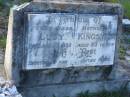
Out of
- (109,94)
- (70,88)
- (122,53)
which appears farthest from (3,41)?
(122,53)

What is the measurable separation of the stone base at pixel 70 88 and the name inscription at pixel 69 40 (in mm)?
314

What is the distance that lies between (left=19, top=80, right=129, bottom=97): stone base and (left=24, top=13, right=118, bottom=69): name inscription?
314mm

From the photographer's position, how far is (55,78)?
555 cm

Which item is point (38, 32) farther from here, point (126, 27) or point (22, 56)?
point (126, 27)

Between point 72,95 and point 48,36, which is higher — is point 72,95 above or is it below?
below

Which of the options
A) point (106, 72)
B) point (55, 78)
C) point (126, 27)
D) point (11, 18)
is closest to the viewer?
point (11, 18)

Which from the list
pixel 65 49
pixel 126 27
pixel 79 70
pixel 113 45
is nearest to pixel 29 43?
pixel 65 49

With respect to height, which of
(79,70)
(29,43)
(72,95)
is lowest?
(72,95)

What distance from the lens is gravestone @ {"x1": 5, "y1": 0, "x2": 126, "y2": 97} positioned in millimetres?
5168

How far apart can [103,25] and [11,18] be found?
1.27m

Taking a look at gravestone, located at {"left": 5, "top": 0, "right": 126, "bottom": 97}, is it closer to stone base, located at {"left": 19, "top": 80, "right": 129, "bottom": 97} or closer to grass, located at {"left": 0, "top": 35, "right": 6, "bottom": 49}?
stone base, located at {"left": 19, "top": 80, "right": 129, "bottom": 97}

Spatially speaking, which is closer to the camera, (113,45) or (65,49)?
(65,49)

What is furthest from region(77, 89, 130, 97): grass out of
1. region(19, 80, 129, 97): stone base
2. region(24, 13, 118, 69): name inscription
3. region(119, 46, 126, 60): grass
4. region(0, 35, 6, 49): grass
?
region(0, 35, 6, 49): grass

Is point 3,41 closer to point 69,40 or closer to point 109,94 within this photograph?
point 69,40
